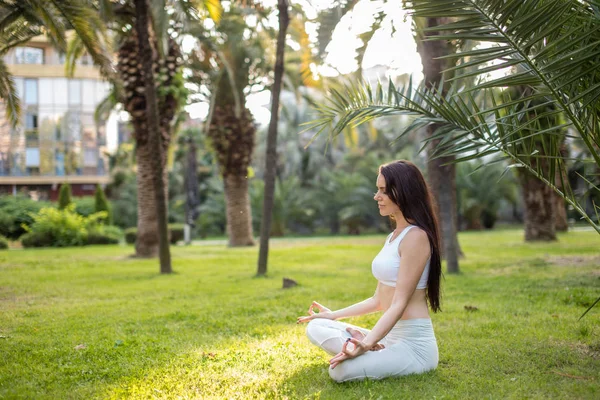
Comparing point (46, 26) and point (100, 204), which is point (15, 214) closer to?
point (100, 204)

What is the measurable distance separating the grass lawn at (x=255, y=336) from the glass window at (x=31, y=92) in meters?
29.3

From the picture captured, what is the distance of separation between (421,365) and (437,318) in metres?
2.66

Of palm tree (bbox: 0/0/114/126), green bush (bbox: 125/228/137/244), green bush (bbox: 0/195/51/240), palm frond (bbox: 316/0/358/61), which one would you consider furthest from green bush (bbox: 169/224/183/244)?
palm frond (bbox: 316/0/358/61)

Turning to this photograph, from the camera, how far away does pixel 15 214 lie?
2650 cm

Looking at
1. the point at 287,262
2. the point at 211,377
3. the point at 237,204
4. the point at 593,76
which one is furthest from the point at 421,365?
the point at 237,204

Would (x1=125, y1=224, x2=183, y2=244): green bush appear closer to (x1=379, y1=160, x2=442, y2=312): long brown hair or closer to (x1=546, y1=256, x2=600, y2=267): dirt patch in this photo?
(x1=546, y1=256, x2=600, y2=267): dirt patch

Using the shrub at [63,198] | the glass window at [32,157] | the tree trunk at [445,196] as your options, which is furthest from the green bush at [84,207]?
the tree trunk at [445,196]

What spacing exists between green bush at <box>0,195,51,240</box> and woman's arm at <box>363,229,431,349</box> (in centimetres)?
2396

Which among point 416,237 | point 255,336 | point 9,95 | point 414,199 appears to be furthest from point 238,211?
point 416,237

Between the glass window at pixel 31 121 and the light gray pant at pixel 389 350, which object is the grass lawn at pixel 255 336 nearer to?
the light gray pant at pixel 389 350

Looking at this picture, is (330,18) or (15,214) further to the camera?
(15,214)

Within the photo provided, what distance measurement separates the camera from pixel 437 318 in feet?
22.3

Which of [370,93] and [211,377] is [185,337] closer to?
[211,377]

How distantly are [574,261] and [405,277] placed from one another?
9.90 meters
